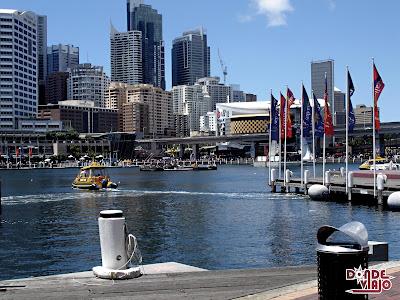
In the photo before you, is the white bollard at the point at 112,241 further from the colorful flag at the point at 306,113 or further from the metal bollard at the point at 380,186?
the colorful flag at the point at 306,113

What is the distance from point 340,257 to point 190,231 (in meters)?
34.7

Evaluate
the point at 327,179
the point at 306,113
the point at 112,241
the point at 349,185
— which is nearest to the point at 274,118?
the point at 306,113

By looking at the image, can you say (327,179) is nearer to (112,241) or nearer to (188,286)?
(112,241)

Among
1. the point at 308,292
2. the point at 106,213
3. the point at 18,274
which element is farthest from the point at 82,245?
the point at 308,292

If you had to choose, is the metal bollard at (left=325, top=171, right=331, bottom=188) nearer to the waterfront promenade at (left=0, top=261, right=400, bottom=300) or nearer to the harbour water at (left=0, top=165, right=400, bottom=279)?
the harbour water at (left=0, top=165, right=400, bottom=279)

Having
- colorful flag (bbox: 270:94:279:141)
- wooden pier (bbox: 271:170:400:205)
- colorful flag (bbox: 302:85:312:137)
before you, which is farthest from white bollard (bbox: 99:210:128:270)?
colorful flag (bbox: 270:94:279:141)

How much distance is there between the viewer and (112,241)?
13.7 m

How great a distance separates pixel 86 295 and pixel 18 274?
1626 cm

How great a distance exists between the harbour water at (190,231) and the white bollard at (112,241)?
14243mm

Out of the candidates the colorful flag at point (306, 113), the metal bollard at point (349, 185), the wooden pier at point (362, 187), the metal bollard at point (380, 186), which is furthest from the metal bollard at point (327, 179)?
the metal bollard at point (380, 186)

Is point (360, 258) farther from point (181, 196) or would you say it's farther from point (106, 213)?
point (181, 196)

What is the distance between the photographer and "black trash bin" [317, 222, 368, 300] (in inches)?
336

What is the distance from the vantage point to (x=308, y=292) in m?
11.2

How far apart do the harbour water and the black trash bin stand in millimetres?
19200
